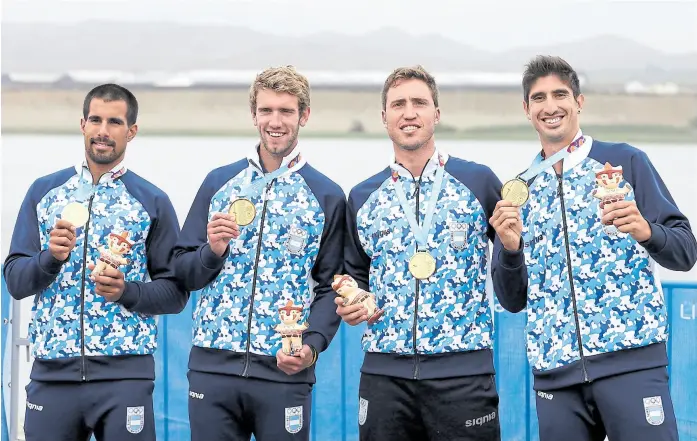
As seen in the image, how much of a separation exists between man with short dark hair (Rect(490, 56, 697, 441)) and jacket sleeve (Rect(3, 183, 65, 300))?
6.09 ft

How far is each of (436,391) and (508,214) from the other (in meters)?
0.78

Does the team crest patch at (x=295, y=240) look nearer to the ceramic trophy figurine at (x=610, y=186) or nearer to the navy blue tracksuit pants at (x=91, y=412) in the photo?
the navy blue tracksuit pants at (x=91, y=412)

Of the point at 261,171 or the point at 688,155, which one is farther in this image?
the point at 688,155

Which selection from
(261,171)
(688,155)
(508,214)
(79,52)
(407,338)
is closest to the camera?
(508,214)

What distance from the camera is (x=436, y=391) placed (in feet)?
13.4

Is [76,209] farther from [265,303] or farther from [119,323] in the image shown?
[265,303]

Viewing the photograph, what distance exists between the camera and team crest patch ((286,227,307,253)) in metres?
4.26

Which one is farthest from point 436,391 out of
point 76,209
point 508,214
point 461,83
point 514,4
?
point 514,4

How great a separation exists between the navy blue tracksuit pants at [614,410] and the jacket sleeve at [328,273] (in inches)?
37.1

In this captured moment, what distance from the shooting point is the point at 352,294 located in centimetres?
401

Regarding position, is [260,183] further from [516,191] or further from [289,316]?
[516,191]

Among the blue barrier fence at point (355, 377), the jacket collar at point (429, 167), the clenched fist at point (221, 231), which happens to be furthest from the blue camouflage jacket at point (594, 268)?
the blue barrier fence at point (355, 377)

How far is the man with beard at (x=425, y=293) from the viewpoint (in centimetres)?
408

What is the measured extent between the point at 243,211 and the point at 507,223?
1104mm
